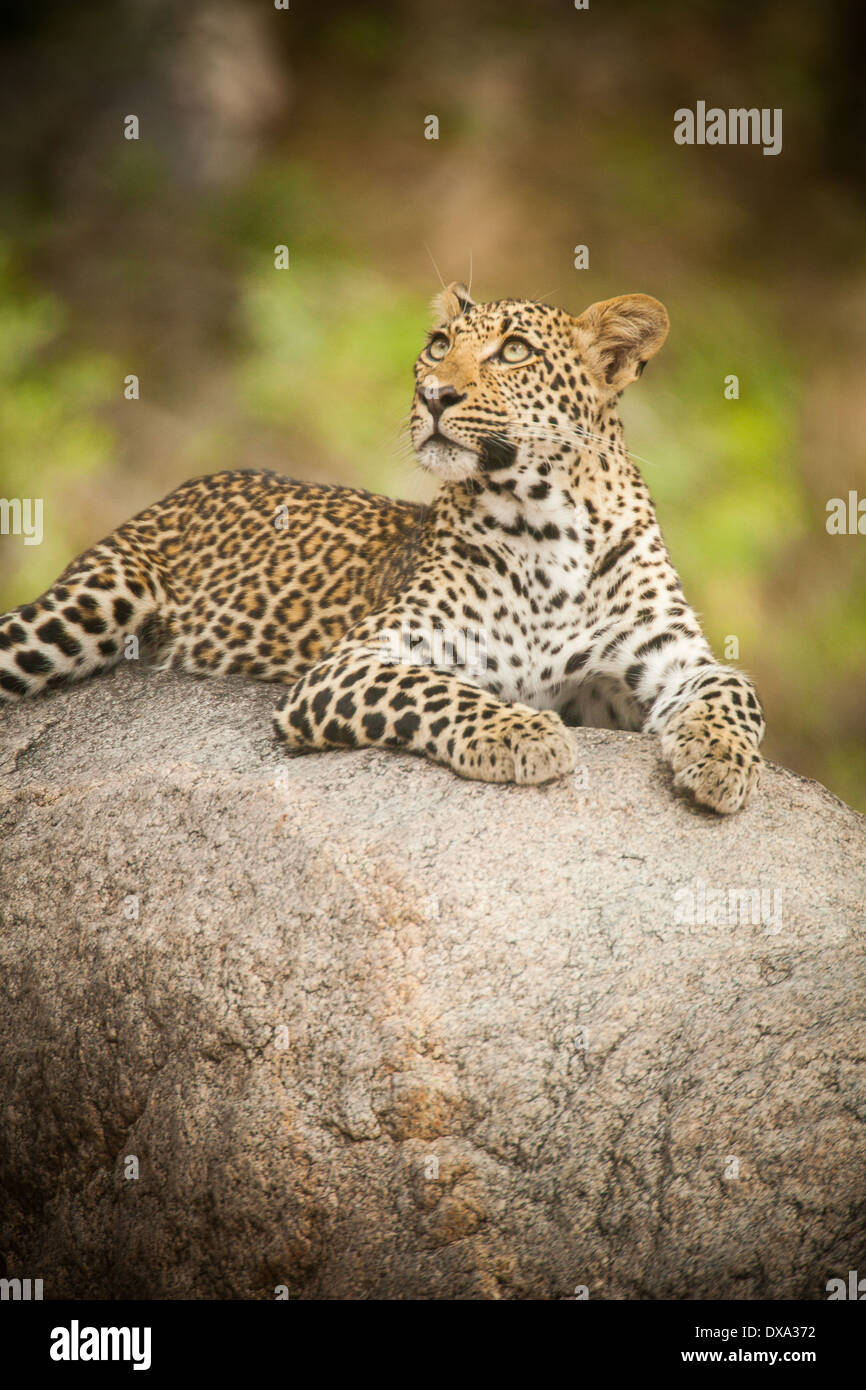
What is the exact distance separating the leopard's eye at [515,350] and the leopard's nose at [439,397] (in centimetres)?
49

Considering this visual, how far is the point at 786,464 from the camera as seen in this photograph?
547 inches

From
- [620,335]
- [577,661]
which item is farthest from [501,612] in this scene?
[620,335]

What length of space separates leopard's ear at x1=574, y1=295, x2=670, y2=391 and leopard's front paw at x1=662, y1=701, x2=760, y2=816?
2.03 m

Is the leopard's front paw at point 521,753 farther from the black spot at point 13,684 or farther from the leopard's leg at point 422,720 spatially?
the black spot at point 13,684

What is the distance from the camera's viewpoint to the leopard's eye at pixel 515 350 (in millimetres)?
6707

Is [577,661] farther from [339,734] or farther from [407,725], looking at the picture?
[339,734]

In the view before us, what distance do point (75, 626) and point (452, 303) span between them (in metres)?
2.79

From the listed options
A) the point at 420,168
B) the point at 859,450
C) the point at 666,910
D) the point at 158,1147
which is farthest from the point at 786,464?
the point at 158,1147

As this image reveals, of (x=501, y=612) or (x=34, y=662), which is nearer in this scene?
(x=501, y=612)

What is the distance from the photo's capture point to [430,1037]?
4883mm

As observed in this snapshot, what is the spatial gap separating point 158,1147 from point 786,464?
10678mm
